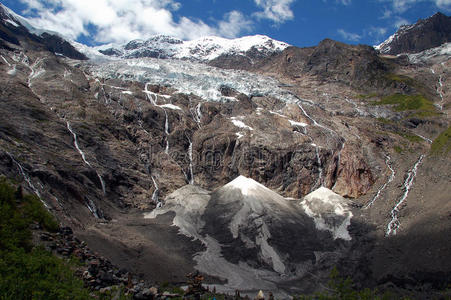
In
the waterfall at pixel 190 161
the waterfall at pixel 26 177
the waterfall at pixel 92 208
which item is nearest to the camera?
the waterfall at pixel 26 177

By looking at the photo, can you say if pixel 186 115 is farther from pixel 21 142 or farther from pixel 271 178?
pixel 21 142

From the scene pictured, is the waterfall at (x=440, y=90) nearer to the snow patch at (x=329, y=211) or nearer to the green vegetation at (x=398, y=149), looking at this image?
the green vegetation at (x=398, y=149)

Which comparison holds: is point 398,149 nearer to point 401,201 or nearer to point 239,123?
point 401,201

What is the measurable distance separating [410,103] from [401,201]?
77.3m

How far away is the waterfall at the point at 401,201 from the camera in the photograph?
4556 centimetres

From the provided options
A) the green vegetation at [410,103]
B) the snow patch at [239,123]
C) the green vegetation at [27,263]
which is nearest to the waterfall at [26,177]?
the green vegetation at [27,263]

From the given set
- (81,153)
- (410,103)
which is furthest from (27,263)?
(410,103)

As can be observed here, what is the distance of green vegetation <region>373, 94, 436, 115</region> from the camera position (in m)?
108

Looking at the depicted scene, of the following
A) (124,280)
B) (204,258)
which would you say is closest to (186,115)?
(204,258)

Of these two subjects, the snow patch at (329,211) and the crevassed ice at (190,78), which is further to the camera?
the crevassed ice at (190,78)

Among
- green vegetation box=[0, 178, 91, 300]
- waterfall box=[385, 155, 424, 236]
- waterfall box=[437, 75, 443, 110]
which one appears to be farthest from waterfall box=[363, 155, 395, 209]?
waterfall box=[437, 75, 443, 110]

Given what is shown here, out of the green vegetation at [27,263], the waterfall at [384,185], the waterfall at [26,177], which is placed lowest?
the green vegetation at [27,263]

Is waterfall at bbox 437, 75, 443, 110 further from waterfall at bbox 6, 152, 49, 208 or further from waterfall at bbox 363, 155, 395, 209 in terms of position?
waterfall at bbox 6, 152, 49, 208

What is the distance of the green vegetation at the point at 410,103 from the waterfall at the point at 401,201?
178 ft
